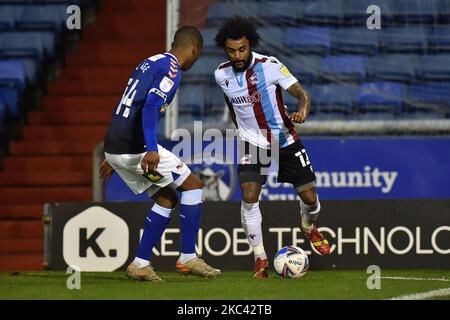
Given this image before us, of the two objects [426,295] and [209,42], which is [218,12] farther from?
[426,295]

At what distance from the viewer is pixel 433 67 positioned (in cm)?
1079

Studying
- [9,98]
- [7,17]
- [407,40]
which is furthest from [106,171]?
[7,17]

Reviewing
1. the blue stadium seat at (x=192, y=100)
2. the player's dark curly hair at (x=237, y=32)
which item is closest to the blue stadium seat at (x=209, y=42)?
the blue stadium seat at (x=192, y=100)

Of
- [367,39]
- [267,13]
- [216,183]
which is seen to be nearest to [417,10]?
[367,39]

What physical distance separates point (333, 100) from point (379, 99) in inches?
17.7

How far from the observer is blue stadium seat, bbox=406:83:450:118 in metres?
10.6

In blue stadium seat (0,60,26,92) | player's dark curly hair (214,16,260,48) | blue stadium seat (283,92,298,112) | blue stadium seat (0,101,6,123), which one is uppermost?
player's dark curly hair (214,16,260,48)

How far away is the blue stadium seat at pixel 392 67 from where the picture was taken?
1079cm

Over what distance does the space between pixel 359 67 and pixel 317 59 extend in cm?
43

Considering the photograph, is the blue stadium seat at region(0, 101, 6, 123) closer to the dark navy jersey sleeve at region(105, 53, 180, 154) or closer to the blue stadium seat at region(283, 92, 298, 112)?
the blue stadium seat at region(283, 92, 298, 112)

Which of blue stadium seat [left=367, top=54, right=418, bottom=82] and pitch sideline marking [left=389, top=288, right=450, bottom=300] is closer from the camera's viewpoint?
pitch sideline marking [left=389, top=288, right=450, bottom=300]

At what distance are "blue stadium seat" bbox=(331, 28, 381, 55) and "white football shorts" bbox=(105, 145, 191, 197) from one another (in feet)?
12.9

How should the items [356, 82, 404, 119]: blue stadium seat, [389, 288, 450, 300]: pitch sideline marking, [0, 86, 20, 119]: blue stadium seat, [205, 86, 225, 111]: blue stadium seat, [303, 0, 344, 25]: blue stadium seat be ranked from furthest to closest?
[0, 86, 20, 119]: blue stadium seat
[303, 0, 344, 25]: blue stadium seat
[205, 86, 225, 111]: blue stadium seat
[356, 82, 404, 119]: blue stadium seat
[389, 288, 450, 300]: pitch sideline marking

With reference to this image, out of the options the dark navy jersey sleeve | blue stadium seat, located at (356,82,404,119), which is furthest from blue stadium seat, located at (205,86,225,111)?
the dark navy jersey sleeve
